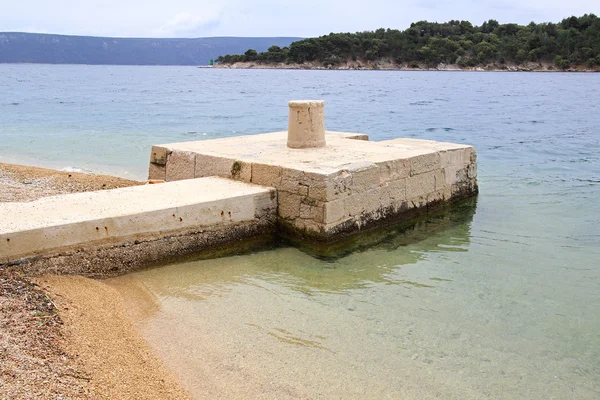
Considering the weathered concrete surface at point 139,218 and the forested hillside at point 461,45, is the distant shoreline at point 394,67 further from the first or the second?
the weathered concrete surface at point 139,218

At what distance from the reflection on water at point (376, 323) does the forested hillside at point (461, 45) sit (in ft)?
266

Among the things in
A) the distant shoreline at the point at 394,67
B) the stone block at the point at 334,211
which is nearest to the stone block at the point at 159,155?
the stone block at the point at 334,211

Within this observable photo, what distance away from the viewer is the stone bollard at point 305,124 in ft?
25.7

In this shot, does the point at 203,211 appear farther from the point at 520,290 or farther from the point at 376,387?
the point at 520,290

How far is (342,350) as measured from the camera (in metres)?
4.50

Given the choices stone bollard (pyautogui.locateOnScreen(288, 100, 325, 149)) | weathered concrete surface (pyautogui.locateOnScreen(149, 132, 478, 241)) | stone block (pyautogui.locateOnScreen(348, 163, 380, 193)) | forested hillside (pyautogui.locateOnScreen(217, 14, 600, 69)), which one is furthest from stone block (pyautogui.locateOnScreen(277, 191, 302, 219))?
forested hillside (pyautogui.locateOnScreen(217, 14, 600, 69))

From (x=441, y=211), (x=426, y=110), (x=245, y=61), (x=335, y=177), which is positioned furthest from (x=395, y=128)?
(x=245, y=61)

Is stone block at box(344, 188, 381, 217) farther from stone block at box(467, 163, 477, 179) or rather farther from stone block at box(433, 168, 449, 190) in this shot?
stone block at box(467, 163, 477, 179)

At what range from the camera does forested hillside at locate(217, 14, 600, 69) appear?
3179 inches

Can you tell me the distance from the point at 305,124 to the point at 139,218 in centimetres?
301

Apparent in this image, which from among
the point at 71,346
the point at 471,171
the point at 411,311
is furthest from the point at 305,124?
the point at 71,346

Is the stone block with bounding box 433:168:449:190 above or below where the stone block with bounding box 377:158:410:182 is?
below

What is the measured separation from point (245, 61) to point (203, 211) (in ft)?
395

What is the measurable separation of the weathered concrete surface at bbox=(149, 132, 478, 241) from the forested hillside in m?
78.8
